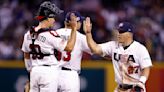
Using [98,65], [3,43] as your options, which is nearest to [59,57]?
[98,65]

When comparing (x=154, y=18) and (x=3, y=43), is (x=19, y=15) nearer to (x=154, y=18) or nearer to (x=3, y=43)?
(x=3, y=43)

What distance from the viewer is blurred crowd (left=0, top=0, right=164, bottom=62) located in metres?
17.2

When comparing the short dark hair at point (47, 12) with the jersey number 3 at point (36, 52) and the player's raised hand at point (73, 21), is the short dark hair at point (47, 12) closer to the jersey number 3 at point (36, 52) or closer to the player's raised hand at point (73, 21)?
the player's raised hand at point (73, 21)

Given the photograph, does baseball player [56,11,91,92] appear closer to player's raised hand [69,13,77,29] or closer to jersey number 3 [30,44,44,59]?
player's raised hand [69,13,77,29]

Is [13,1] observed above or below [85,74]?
above

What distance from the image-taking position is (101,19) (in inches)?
726

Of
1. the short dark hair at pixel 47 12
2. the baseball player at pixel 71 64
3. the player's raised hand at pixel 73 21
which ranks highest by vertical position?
the short dark hair at pixel 47 12

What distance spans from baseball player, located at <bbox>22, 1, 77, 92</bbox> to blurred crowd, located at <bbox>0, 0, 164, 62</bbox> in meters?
5.52

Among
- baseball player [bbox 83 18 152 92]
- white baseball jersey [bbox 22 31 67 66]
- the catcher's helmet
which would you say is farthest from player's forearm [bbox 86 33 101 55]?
the catcher's helmet

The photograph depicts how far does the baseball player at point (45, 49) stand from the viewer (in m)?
11.1

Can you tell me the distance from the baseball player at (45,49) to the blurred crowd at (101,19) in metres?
5.52

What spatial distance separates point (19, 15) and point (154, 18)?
369 centimetres

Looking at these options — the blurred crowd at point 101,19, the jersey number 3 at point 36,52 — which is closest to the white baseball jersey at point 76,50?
the jersey number 3 at point 36,52

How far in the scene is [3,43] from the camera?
17.4 metres
